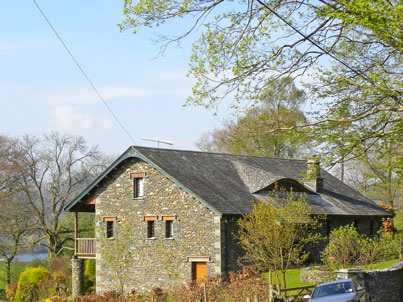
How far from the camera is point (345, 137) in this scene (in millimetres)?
17391

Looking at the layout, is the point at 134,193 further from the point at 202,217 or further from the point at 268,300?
the point at 268,300

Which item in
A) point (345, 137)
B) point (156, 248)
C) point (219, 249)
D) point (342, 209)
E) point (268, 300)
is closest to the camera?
point (345, 137)

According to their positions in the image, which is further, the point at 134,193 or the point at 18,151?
the point at 18,151

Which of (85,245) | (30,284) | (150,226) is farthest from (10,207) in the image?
(150,226)

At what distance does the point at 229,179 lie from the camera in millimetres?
33500

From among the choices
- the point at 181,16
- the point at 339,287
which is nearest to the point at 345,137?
the point at 339,287

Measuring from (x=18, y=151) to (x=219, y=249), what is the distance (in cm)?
2628

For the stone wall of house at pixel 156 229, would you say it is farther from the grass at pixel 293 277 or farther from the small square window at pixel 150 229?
Answer: the grass at pixel 293 277

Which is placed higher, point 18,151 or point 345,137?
point 18,151

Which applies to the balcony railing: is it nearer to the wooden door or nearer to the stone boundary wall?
the wooden door

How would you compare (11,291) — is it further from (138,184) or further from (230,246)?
(230,246)

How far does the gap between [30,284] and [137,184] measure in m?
10.5

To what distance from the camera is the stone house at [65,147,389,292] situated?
29.3m

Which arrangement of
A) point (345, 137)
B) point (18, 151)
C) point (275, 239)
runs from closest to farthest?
point (345, 137), point (275, 239), point (18, 151)
